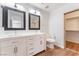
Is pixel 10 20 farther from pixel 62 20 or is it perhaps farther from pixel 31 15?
pixel 62 20

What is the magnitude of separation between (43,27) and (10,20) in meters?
0.60

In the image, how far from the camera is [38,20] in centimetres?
124

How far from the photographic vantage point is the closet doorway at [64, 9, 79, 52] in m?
1.10

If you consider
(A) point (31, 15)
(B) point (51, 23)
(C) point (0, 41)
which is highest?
(A) point (31, 15)

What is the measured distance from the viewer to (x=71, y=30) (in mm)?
1162

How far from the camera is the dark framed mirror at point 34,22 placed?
4.13ft

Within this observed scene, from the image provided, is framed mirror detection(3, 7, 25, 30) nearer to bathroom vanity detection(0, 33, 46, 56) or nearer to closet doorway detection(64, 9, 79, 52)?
bathroom vanity detection(0, 33, 46, 56)

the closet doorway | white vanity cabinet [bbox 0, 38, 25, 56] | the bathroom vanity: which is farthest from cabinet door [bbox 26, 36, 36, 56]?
the closet doorway

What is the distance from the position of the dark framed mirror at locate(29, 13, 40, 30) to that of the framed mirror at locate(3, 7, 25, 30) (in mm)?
133

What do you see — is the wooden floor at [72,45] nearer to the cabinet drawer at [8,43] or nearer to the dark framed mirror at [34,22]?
the dark framed mirror at [34,22]

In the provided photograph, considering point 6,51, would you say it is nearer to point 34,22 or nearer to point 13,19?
point 13,19

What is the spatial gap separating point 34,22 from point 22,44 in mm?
478

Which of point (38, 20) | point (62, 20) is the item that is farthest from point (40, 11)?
point (62, 20)

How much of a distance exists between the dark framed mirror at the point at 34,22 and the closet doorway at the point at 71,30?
472 mm
